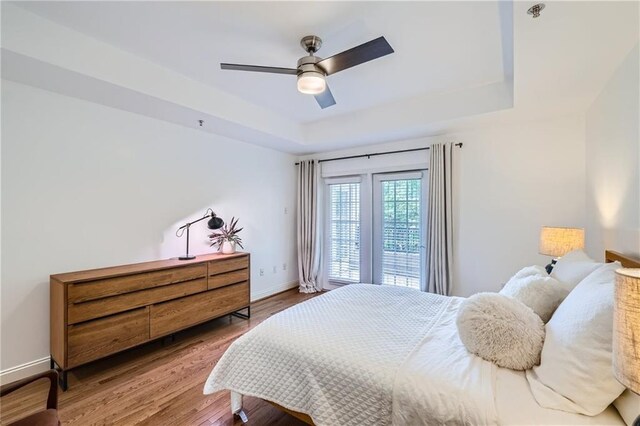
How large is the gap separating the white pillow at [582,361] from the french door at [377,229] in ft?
9.11

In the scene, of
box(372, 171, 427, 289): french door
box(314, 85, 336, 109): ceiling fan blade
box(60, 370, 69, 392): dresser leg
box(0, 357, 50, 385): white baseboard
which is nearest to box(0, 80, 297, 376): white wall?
box(0, 357, 50, 385): white baseboard

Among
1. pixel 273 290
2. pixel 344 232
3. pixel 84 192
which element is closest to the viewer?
pixel 84 192

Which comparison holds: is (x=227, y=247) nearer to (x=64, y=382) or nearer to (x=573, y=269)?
(x=64, y=382)

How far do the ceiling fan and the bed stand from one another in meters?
1.71

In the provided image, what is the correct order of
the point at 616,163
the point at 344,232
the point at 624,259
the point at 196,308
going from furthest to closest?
1. the point at 344,232
2. the point at 196,308
3. the point at 616,163
4. the point at 624,259

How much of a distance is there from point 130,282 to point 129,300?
0.16m

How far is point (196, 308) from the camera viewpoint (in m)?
3.05

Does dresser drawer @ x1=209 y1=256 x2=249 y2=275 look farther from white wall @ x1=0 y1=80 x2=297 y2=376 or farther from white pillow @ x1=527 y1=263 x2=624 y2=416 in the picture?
white pillow @ x1=527 y1=263 x2=624 y2=416

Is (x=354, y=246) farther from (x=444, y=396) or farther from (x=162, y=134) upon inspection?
(x=444, y=396)

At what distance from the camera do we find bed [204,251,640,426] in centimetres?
113

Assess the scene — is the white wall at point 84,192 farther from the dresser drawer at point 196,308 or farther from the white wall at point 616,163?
the white wall at point 616,163

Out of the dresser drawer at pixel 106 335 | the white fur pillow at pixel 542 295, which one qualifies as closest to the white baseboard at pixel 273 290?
the dresser drawer at pixel 106 335

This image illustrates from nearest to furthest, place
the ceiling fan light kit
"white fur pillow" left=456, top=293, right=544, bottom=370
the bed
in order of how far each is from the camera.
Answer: the bed
"white fur pillow" left=456, top=293, right=544, bottom=370
the ceiling fan light kit

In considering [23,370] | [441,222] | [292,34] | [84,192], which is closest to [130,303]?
[23,370]
